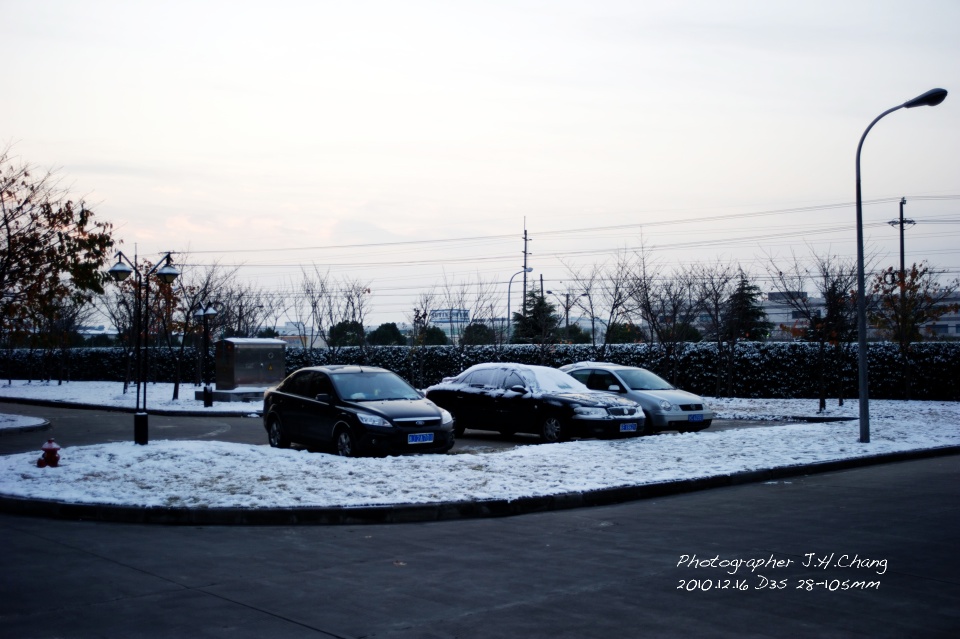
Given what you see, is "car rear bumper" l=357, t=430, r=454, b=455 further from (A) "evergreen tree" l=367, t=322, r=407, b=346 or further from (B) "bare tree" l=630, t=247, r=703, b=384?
(A) "evergreen tree" l=367, t=322, r=407, b=346

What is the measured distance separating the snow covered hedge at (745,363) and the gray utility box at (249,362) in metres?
6.42

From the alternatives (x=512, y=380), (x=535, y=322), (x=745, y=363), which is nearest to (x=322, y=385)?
(x=512, y=380)

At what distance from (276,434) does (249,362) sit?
730 inches

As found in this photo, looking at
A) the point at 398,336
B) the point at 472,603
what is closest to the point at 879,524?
the point at 472,603

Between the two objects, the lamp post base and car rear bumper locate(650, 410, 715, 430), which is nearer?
the lamp post base

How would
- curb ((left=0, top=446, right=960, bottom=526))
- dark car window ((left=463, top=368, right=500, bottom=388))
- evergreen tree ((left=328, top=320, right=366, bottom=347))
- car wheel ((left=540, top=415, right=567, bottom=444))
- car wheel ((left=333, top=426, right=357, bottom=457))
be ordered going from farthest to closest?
evergreen tree ((left=328, top=320, right=366, bottom=347)), dark car window ((left=463, top=368, right=500, bottom=388)), car wheel ((left=540, top=415, right=567, bottom=444)), car wheel ((left=333, top=426, right=357, bottom=457)), curb ((left=0, top=446, right=960, bottom=526))

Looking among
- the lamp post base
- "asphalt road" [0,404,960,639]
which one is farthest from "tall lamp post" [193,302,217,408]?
"asphalt road" [0,404,960,639]

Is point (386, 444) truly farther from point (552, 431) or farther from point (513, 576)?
point (513, 576)

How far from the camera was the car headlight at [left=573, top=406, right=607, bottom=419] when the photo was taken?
17.2 metres

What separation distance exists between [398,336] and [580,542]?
52.6 m

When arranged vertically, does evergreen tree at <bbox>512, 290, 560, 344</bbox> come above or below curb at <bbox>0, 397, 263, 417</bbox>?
above

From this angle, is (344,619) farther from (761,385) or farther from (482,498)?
(761,385)

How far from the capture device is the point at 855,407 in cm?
2666

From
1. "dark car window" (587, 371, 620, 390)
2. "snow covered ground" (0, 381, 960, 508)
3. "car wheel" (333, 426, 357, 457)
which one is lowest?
"snow covered ground" (0, 381, 960, 508)
